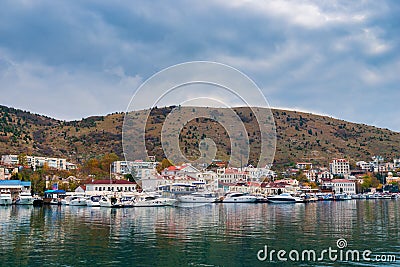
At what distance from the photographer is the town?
192 ft

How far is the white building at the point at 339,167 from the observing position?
98.2m

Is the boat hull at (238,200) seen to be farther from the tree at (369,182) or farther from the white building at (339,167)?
the white building at (339,167)

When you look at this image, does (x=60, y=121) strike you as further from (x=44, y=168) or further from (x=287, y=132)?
(x=287, y=132)

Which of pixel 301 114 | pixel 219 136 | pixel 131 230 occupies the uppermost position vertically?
pixel 301 114

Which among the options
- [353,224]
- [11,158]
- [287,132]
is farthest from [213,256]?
[287,132]

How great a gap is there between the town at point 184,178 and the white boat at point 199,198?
4.53ft

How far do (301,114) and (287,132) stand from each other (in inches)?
822

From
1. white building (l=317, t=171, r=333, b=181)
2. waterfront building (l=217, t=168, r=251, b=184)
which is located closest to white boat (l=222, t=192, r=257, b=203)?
waterfront building (l=217, t=168, r=251, b=184)

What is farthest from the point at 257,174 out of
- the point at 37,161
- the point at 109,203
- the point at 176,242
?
the point at 176,242

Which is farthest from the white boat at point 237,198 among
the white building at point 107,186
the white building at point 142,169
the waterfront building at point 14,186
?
the waterfront building at point 14,186

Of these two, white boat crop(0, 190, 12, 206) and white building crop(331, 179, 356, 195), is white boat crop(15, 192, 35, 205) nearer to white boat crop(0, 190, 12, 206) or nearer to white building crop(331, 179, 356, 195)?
white boat crop(0, 190, 12, 206)

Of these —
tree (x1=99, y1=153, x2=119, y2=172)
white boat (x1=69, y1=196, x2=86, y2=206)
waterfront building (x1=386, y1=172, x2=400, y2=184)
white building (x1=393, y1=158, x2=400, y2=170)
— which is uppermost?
white building (x1=393, y1=158, x2=400, y2=170)

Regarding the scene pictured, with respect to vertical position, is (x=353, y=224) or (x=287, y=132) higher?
(x=287, y=132)

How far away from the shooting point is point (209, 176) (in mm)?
67000
